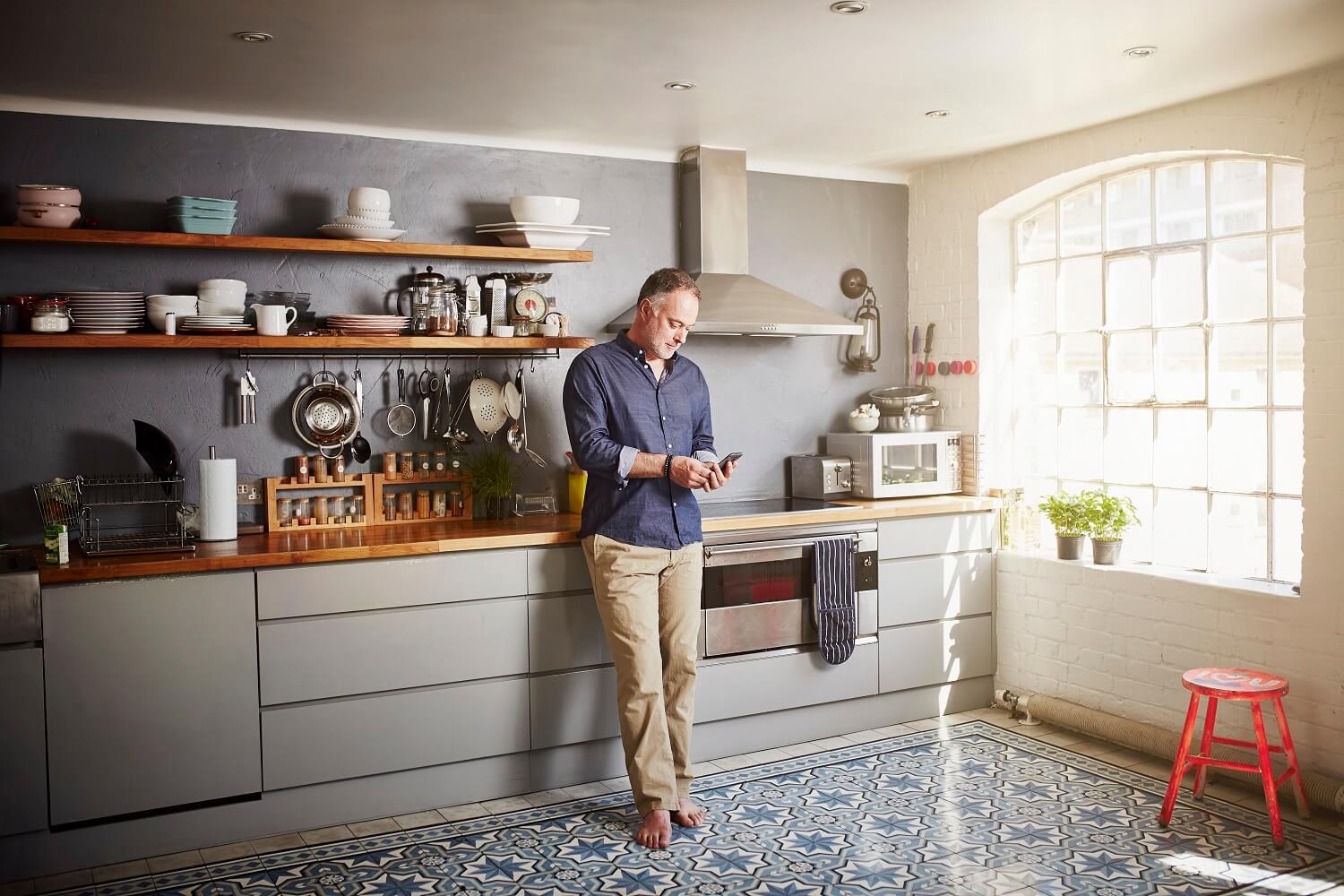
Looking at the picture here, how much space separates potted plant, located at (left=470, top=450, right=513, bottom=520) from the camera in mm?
4336

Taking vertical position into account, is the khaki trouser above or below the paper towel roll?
below

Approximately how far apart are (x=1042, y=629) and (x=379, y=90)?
3.37 meters

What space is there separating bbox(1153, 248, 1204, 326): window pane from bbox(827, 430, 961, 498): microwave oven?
1.03 m

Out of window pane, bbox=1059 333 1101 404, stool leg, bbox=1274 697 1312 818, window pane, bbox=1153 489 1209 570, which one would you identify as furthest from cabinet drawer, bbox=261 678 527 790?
window pane, bbox=1059 333 1101 404

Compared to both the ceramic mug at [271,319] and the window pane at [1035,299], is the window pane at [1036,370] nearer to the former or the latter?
the window pane at [1035,299]

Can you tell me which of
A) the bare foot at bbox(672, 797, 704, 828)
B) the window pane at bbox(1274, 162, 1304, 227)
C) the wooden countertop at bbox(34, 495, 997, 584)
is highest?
the window pane at bbox(1274, 162, 1304, 227)

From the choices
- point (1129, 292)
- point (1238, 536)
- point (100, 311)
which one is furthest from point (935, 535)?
point (100, 311)

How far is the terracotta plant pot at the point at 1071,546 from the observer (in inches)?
181

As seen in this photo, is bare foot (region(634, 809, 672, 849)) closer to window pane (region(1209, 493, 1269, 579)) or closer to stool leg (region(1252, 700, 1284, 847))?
stool leg (region(1252, 700, 1284, 847))

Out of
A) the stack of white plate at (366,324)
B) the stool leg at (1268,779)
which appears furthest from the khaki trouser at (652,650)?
the stool leg at (1268,779)

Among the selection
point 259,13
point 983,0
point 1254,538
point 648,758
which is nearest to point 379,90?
point 259,13

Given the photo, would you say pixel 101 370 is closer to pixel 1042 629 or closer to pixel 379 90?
pixel 379 90

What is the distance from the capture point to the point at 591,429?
364cm

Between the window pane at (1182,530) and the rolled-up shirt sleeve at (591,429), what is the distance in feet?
7.40
